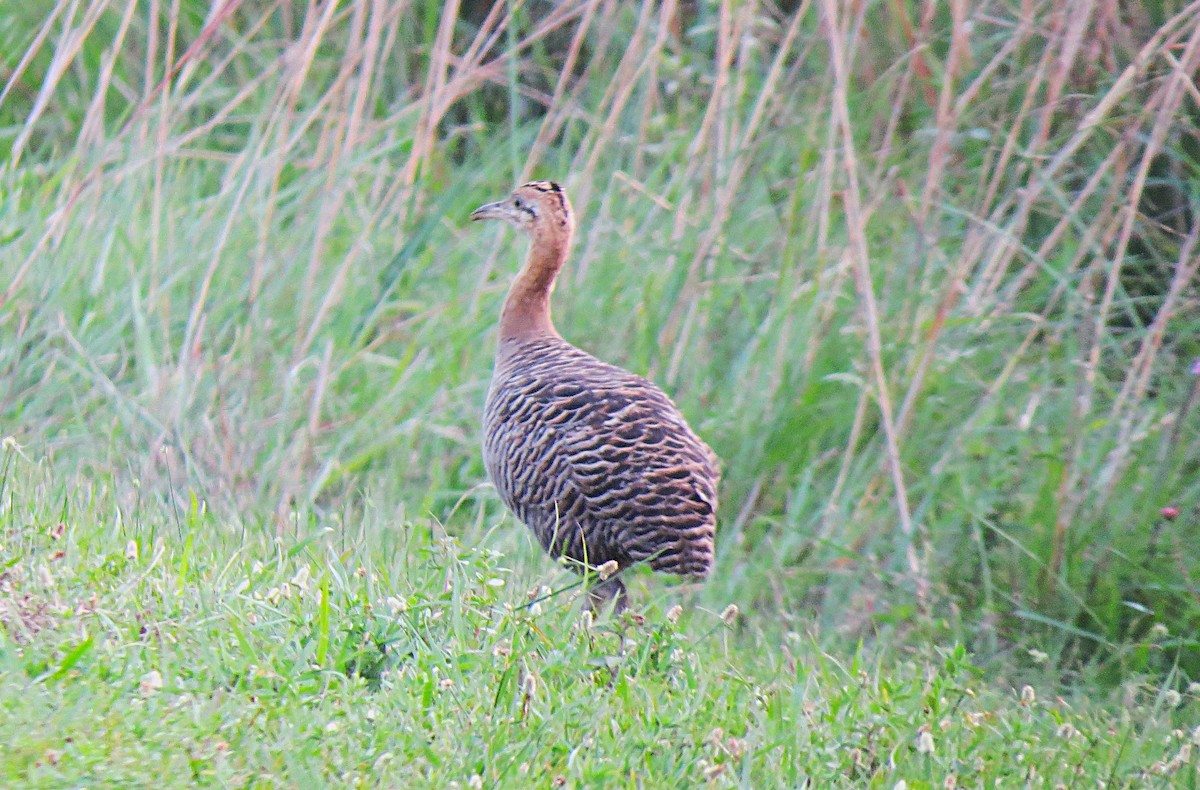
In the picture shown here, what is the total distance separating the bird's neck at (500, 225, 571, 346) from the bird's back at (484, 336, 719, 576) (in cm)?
47

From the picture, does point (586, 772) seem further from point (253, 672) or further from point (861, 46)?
point (861, 46)

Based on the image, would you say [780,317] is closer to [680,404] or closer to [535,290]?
[680,404]

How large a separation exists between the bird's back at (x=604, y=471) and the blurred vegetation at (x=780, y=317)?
0.70 ft

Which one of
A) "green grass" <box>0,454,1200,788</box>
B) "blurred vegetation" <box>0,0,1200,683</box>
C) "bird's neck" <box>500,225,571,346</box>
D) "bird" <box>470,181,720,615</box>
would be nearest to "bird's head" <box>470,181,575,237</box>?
"bird's neck" <box>500,225,571,346</box>

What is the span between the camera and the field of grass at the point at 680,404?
312 cm

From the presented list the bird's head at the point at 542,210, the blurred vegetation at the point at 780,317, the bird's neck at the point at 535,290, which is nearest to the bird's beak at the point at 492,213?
the bird's head at the point at 542,210

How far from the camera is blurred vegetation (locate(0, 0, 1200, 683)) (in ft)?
15.6

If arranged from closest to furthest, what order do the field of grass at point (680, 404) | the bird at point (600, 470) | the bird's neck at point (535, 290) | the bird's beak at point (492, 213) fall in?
the field of grass at point (680, 404), the bird at point (600, 470), the bird's neck at point (535, 290), the bird's beak at point (492, 213)

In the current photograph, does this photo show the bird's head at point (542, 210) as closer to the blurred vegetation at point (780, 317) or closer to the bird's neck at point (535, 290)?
the bird's neck at point (535, 290)

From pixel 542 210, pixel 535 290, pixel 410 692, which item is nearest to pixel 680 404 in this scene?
pixel 535 290

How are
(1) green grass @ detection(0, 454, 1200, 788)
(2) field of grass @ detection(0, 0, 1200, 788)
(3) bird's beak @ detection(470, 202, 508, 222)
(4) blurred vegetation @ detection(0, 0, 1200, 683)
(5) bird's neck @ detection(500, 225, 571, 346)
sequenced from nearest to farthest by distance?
(1) green grass @ detection(0, 454, 1200, 788) < (2) field of grass @ detection(0, 0, 1200, 788) < (4) blurred vegetation @ detection(0, 0, 1200, 683) < (5) bird's neck @ detection(500, 225, 571, 346) < (3) bird's beak @ detection(470, 202, 508, 222)

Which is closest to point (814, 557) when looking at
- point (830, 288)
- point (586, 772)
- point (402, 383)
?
point (830, 288)

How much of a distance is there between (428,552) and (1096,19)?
3.42m

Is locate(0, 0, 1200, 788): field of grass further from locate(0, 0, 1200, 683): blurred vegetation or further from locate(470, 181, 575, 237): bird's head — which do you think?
locate(470, 181, 575, 237): bird's head
